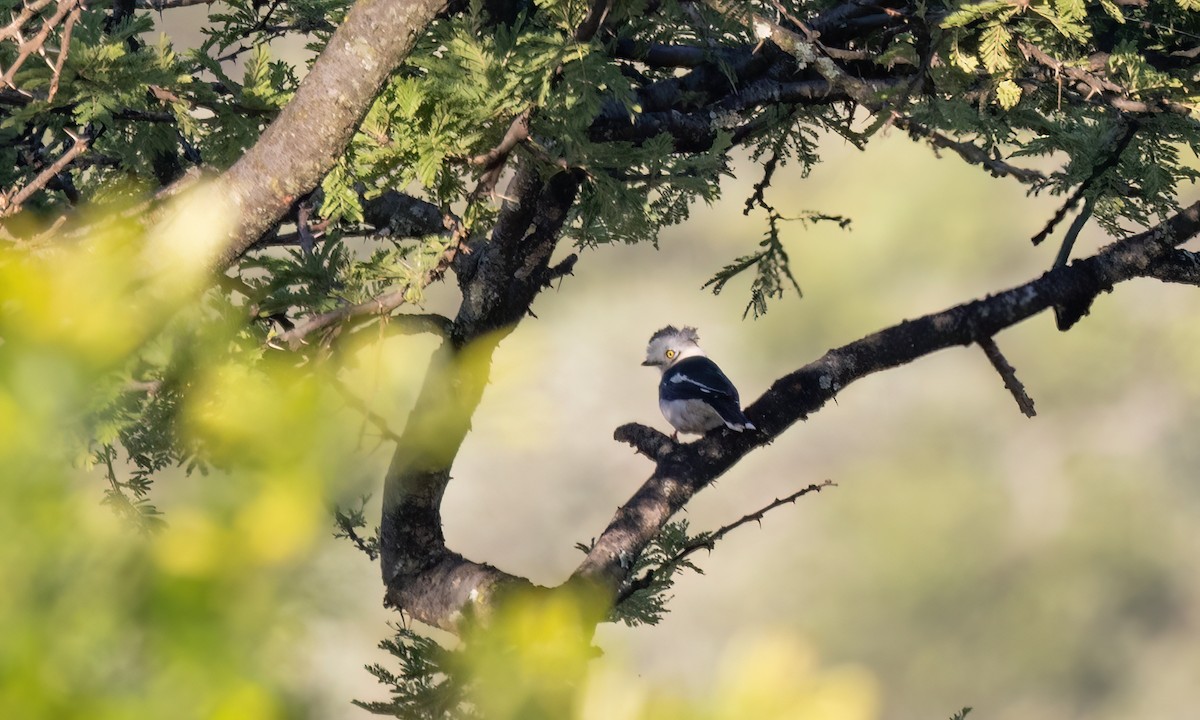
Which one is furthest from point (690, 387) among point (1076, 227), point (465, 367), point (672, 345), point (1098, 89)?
point (1098, 89)

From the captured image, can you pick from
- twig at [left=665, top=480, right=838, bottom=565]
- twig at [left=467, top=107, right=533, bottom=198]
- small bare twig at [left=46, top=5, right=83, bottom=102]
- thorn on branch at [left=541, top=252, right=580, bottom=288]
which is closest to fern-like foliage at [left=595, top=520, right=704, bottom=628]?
twig at [left=665, top=480, right=838, bottom=565]

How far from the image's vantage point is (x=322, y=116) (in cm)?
283

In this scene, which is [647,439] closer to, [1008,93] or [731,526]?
[731,526]

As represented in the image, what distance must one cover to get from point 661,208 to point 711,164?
2.13 metres

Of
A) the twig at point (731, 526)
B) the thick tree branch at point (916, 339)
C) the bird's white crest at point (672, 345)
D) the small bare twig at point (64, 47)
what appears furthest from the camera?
the bird's white crest at point (672, 345)

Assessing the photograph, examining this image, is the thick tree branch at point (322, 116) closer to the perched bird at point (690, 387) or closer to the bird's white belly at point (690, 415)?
the perched bird at point (690, 387)

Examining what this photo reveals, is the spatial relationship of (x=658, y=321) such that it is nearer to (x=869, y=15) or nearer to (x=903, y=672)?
(x=903, y=672)

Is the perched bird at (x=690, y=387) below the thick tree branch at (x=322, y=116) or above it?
above

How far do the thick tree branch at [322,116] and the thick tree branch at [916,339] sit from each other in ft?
5.95

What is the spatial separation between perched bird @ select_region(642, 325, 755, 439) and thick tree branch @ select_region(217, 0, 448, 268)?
2.05 meters

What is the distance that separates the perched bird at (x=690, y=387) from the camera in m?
4.89

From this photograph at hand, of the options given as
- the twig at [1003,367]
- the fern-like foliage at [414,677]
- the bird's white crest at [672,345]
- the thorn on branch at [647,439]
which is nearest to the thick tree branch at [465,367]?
the fern-like foliage at [414,677]

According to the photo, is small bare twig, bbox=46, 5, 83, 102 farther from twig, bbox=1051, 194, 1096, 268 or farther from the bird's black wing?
twig, bbox=1051, 194, 1096, 268

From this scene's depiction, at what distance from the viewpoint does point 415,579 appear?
14.4ft
